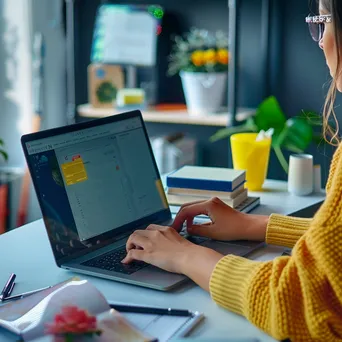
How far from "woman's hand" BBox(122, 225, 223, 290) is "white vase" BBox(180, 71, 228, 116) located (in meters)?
1.92

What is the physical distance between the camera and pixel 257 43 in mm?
3375

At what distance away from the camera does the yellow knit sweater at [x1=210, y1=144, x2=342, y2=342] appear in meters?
1.08

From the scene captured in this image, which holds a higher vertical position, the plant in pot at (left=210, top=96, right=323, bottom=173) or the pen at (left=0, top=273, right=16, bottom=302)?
the plant in pot at (left=210, top=96, right=323, bottom=173)

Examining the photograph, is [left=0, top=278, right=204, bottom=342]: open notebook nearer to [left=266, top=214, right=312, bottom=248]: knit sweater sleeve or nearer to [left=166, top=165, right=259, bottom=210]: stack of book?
[left=266, top=214, right=312, bottom=248]: knit sweater sleeve

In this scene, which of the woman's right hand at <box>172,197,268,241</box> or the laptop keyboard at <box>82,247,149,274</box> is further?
the woman's right hand at <box>172,197,268,241</box>

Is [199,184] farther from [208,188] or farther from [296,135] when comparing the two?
[296,135]

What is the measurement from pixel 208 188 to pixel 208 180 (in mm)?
21

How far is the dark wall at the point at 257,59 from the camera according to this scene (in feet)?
10.8

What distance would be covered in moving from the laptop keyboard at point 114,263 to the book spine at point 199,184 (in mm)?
444

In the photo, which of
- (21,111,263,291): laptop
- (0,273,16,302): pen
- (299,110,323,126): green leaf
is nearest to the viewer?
(0,273,16,302): pen

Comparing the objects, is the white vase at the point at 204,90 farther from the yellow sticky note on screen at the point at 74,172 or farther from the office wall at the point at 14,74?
the yellow sticky note on screen at the point at 74,172

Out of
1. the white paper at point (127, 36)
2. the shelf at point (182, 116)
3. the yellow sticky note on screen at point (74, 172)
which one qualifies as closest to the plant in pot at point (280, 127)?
the shelf at point (182, 116)

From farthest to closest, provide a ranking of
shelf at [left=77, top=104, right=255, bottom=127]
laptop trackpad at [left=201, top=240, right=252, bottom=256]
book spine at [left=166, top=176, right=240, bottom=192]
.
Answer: shelf at [left=77, top=104, right=255, bottom=127]
book spine at [left=166, top=176, right=240, bottom=192]
laptop trackpad at [left=201, top=240, right=252, bottom=256]

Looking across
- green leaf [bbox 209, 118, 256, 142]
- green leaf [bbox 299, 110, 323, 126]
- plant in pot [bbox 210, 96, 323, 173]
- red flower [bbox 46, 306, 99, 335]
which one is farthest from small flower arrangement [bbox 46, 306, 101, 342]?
green leaf [bbox 209, 118, 256, 142]
